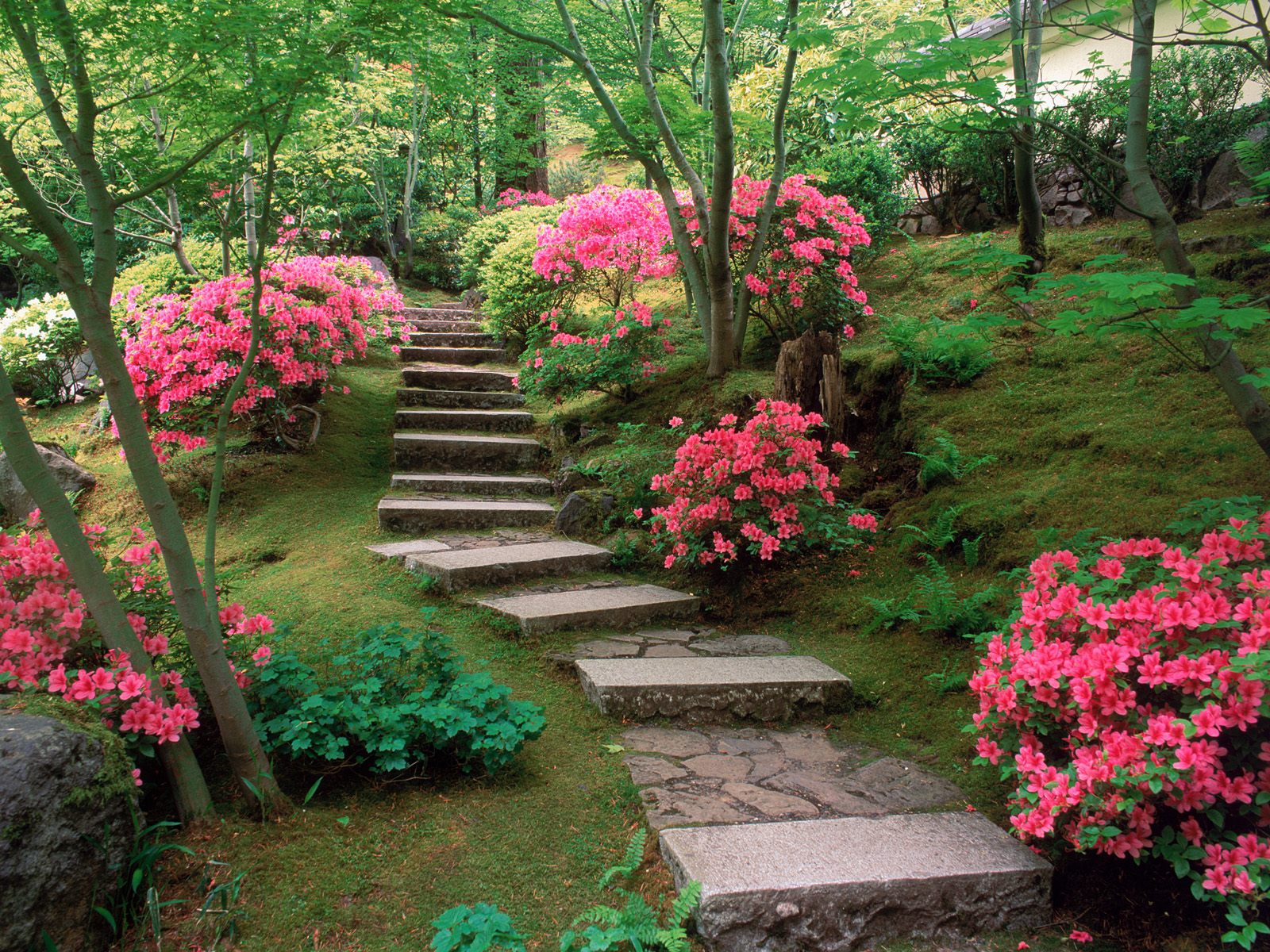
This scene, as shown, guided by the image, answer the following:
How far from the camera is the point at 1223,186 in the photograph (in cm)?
661

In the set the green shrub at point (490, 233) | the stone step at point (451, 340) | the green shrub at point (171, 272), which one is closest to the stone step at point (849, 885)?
the green shrub at point (171, 272)

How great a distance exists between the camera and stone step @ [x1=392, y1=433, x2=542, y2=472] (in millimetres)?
7027

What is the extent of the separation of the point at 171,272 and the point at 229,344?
13.0 feet

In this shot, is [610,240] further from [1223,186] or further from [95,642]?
[95,642]

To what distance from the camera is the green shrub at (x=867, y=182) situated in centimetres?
780

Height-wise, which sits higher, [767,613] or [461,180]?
[461,180]

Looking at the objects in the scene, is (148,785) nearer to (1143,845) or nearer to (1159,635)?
(1143,845)

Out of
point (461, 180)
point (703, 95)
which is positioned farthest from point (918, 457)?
point (461, 180)

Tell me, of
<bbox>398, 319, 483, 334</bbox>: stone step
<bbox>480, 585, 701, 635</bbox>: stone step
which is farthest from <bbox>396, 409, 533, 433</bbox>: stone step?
<bbox>480, 585, 701, 635</bbox>: stone step

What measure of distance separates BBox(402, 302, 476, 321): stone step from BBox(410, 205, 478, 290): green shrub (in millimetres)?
2250

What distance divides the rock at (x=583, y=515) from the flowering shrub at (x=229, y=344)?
A: 2.44 m

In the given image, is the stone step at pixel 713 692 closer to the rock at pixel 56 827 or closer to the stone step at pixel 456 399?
the rock at pixel 56 827

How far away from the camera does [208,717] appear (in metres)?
2.76

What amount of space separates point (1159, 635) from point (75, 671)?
3071mm
